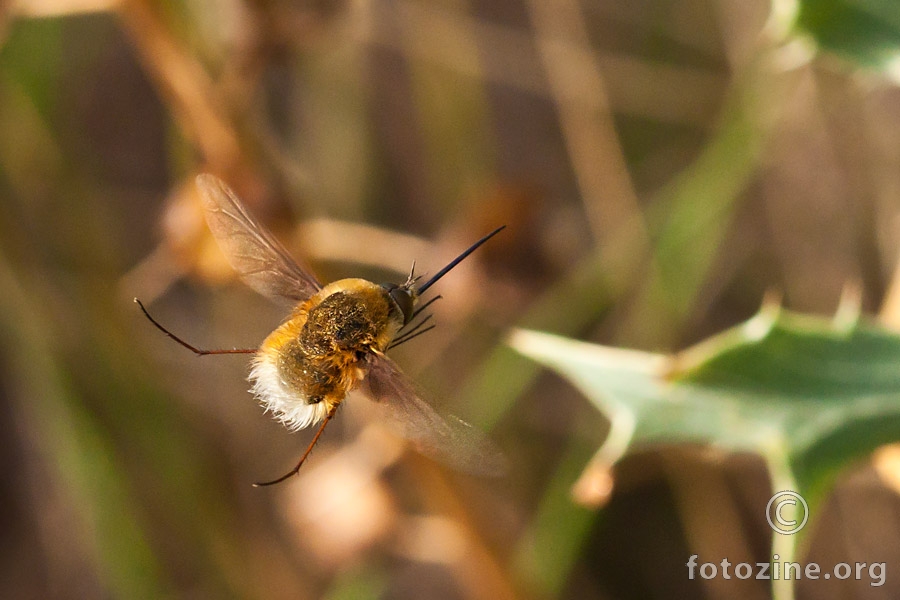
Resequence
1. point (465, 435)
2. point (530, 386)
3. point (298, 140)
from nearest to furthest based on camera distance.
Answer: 1. point (465, 435)
2. point (530, 386)
3. point (298, 140)

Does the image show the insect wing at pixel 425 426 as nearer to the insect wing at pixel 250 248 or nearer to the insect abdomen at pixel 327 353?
the insect abdomen at pixel 327 353

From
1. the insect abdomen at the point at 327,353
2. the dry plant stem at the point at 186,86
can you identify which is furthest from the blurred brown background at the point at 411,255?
the insect abdomen at the point at 327,353

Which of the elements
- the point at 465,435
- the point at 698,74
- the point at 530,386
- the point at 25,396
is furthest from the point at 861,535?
the point at 25,396

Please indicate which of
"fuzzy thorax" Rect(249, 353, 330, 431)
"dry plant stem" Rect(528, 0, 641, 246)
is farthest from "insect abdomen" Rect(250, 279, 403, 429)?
"dry plant stem" Rect(528, 0, 641, 246)

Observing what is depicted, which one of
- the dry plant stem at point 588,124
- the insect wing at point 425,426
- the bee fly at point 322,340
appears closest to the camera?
the insect wing at point 425,426

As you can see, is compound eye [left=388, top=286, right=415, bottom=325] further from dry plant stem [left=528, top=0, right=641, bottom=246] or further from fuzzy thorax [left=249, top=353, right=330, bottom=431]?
dry plant stem [left=528, top=0, right=641, bottom=246]

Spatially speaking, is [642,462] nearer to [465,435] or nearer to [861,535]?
[861,535]
